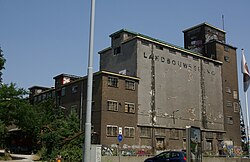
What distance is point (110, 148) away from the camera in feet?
126

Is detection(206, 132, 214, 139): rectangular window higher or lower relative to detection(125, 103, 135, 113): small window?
lower

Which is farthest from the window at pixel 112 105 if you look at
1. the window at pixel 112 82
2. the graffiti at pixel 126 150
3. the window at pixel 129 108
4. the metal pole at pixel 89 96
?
the metal pole at pixel 89 96

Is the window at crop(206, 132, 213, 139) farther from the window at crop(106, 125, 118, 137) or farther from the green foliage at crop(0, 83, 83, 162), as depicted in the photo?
the green foliage at crop(0, 83, 83, 162)

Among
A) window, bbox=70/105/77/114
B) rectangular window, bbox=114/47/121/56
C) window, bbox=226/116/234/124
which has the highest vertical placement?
rectangular window, bbox=114/47/121/56

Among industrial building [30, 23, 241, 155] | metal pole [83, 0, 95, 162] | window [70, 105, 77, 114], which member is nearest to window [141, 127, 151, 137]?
industrial building [30, 23, 241, 155]

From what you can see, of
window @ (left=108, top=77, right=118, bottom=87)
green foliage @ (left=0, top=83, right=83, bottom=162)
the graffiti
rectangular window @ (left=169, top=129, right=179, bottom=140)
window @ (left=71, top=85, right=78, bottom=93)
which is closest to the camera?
green foliage @ (left=0, top=83, right=83, bottom=162)

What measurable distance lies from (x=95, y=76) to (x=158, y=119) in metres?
10.8

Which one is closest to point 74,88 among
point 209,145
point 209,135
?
point 209,135

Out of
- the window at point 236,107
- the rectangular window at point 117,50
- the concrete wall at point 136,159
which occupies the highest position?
the rectangular window at point 117,50

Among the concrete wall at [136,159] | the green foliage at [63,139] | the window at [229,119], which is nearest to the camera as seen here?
the concrete wall at [136,159]

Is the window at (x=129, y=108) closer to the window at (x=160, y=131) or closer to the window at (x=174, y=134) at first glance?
the window at (x=160, y=131)

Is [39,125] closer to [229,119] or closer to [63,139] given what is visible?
[63,139]

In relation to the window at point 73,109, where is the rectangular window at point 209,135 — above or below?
below

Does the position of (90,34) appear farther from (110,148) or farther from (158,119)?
(158,119)
